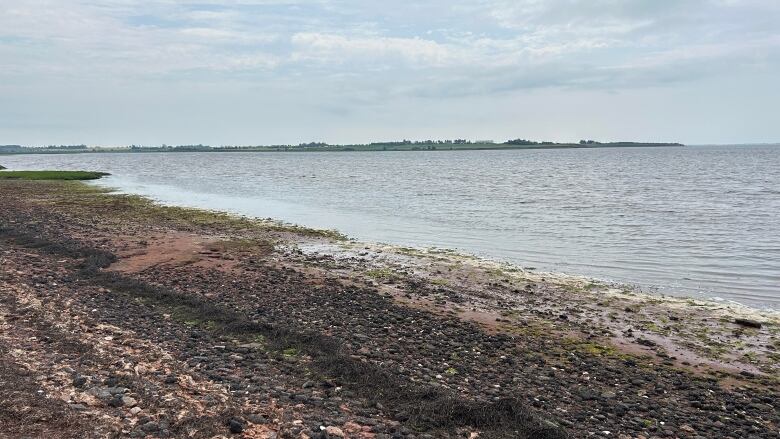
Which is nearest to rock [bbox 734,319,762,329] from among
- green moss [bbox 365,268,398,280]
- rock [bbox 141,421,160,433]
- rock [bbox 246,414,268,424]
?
green moss [bbox 365,268,398,280]

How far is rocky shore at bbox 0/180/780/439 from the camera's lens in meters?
7.59

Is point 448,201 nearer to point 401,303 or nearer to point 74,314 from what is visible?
point 401,303

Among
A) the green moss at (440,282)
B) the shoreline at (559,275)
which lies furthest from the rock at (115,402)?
the shoreline at (559,275)

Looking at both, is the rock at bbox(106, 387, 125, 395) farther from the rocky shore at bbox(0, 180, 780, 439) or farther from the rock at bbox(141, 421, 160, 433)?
the rock at bbox(141, 421, 160, 433)

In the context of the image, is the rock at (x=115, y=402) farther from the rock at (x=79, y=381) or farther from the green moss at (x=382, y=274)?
the green moss at (x=382, y=274)

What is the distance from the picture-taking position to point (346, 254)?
22.3 metres

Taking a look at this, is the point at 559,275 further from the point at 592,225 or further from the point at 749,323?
the point at 592,225

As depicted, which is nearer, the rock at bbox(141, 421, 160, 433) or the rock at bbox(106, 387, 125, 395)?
the rock at bbox(141, 421, 160, 433)

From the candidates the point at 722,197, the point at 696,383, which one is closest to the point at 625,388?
the point at 696,383

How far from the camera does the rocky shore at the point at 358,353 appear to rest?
24.9 ft

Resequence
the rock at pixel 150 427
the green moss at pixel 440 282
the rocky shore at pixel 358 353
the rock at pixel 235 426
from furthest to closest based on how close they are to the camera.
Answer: the green moss at pixel 440 282 < the rocky shore at pixel 358 353 < the rock at pixel 235 426 < the rock at pixel 150 427

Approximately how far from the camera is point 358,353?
10.4m

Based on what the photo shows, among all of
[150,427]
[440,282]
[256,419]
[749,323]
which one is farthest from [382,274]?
[150,427]

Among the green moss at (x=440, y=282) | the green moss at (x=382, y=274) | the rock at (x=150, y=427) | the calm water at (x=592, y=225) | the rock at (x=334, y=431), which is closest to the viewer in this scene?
the rock at (x=150, y=427)
